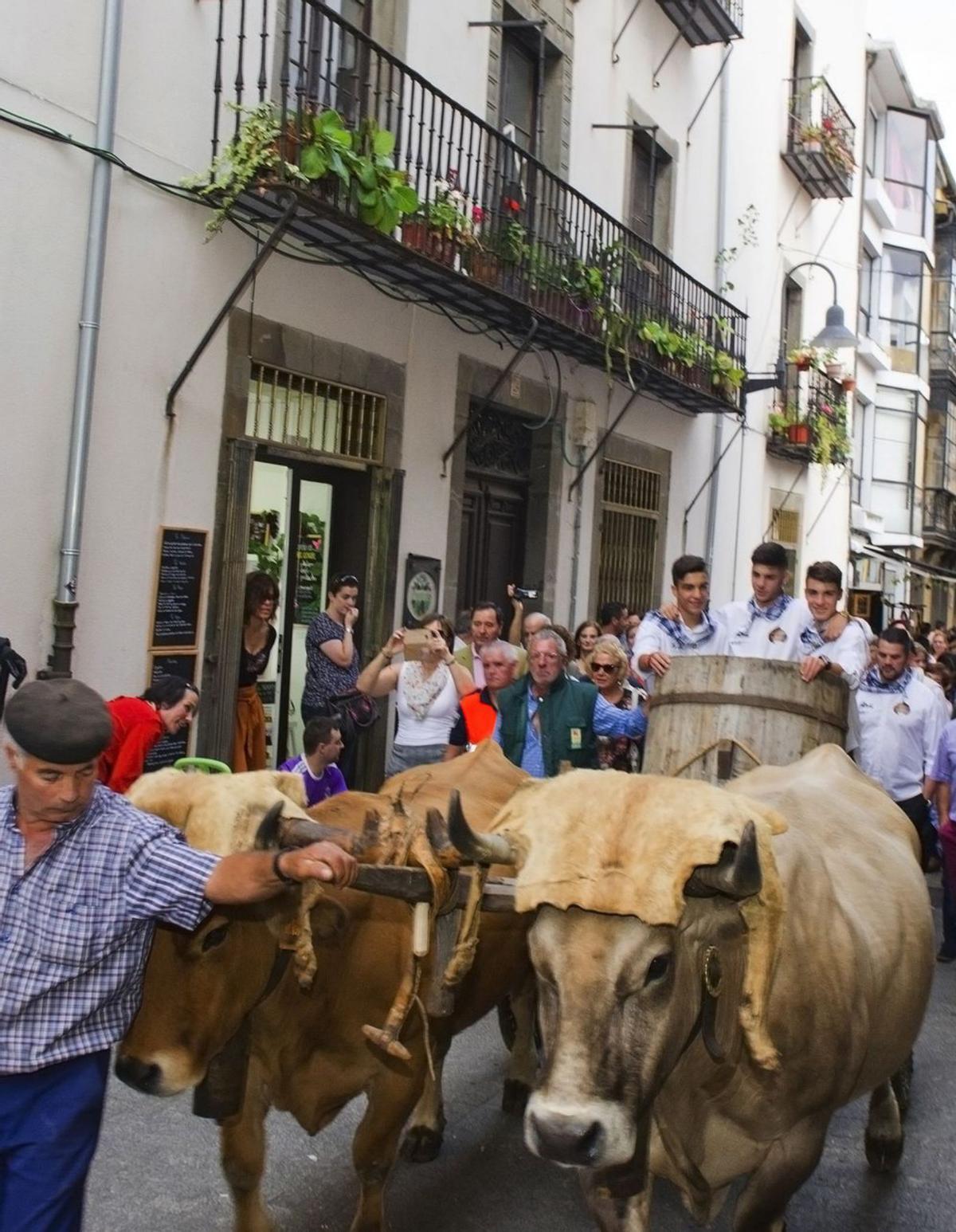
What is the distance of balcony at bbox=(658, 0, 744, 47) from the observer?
1522 centimetres

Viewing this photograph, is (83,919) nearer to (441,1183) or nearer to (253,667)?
(441,1183)

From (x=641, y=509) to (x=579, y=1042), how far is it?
13.5 metres

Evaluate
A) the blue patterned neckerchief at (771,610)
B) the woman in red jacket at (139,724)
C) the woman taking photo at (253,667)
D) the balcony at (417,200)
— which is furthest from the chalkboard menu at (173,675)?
the blue patterned neckerchief at (771,610)

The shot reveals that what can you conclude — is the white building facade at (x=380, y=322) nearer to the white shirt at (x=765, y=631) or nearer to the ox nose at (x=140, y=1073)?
the white shirt at (x=765, y=631)

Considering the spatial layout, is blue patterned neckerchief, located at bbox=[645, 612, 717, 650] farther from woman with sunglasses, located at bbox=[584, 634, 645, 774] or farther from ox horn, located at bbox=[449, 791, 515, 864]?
ox horn, located at bbox=[449, 791, 515, 864]

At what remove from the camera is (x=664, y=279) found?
1471 cm

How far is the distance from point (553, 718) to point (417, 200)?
4293 mm

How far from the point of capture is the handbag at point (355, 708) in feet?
30.0

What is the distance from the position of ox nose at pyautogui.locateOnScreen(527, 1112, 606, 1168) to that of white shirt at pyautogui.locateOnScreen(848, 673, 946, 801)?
6049 mm

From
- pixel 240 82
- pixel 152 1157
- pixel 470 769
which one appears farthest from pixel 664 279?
pixel 152 1157

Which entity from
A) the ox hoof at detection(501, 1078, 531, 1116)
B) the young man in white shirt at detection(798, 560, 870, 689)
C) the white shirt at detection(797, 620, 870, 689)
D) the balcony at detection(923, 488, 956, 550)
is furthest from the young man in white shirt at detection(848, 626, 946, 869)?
the balcony at detection(923, 488, 956, 550)

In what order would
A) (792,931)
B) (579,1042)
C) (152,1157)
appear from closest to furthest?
1. (579,1042)
2. (792,931)
3. (152,1157)

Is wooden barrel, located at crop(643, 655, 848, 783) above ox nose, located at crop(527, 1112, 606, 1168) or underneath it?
above

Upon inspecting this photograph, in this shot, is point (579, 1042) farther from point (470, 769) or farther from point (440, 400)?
point (440, 400)
